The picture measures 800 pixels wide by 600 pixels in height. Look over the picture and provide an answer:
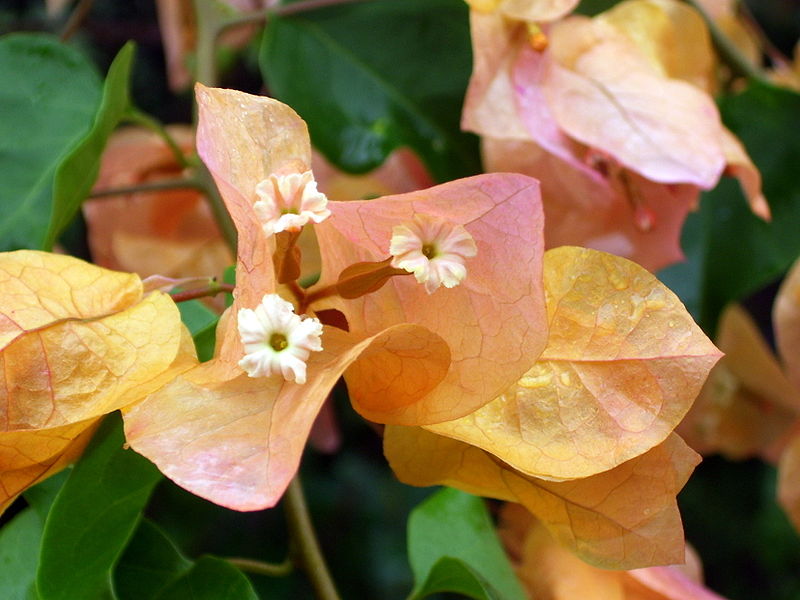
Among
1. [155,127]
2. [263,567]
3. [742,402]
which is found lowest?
[742,402]

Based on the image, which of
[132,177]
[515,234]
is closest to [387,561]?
[132,177]

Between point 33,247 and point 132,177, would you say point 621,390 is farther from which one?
point 132,177

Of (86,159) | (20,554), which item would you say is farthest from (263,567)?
(86,159)

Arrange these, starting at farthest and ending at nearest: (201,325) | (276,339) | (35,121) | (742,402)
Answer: (742,402)
(35,121)
(201,325)
(276,339)

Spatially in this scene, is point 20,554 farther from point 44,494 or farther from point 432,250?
point 432,250

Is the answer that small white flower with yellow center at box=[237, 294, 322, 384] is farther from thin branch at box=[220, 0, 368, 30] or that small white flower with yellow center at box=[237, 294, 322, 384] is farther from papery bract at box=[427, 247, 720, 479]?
thin branch at box=[220, 0, 368, 30]

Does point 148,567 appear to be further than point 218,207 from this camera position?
No
